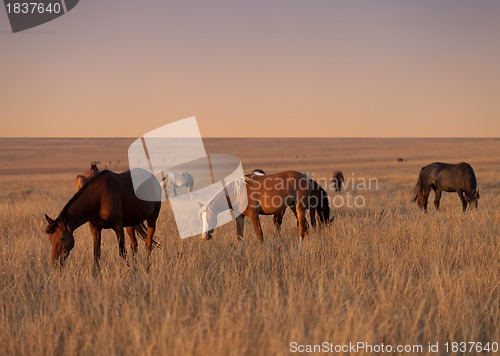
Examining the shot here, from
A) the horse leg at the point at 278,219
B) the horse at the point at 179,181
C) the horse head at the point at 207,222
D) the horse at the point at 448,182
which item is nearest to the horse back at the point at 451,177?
the horse at the point at 448,182

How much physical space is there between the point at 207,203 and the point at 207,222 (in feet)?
1.92

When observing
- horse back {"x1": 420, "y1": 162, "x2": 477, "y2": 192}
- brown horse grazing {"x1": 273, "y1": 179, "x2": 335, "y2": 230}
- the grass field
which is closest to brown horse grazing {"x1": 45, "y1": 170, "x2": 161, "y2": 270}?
the grass field

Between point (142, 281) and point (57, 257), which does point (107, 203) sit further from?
point (142, 281)

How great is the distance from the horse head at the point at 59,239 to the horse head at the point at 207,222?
3.40 metres

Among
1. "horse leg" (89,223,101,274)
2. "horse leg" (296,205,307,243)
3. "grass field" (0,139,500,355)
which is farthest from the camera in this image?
"horse leg" (296,205,307,243)

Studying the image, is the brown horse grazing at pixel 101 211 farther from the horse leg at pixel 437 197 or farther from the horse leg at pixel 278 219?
the horse leg at pixel 437 197

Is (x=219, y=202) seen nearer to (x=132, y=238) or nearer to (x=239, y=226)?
(x=239, y=226)

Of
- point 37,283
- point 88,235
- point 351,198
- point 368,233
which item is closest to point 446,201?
point 351,198

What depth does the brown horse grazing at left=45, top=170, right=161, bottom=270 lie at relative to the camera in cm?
615

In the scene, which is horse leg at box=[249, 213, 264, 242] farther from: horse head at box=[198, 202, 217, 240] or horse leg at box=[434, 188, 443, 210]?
horse leg at box=[434, 188, 443, 210]

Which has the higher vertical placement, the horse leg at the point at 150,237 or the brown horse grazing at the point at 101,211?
the brown horse grazing at the point at 101,211

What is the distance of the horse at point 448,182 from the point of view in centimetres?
1573

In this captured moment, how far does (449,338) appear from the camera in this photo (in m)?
3.89

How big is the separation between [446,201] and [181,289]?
1599 centimetres
